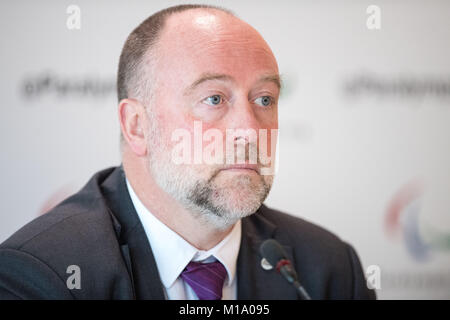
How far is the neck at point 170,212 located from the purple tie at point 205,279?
0.07 metres

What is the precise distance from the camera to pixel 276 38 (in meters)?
1.71

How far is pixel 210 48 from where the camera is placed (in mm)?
1348

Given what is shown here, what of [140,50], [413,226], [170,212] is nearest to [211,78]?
[140,50]

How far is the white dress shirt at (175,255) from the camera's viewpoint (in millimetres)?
1466

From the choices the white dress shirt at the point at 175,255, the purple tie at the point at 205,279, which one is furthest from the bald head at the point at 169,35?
the purple tie at the point at 205,279

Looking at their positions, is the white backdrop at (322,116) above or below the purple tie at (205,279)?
above

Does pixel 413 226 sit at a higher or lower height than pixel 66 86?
lower

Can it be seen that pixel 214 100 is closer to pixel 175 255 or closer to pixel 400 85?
pixel 175 255

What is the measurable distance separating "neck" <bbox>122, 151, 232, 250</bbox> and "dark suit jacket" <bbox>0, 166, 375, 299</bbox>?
6 centimetres

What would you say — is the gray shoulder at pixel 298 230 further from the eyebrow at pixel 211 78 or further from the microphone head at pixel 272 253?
the eyebrow at pixel 211 78

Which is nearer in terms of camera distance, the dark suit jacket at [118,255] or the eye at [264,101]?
the dark suit jacket at [118,255]

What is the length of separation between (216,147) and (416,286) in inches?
40.7

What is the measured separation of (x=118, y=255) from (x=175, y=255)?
201 mm

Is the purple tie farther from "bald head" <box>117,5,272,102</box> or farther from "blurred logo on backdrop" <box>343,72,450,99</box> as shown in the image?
"blurred logo on backdrop" <box>343,72,450,99</box>
